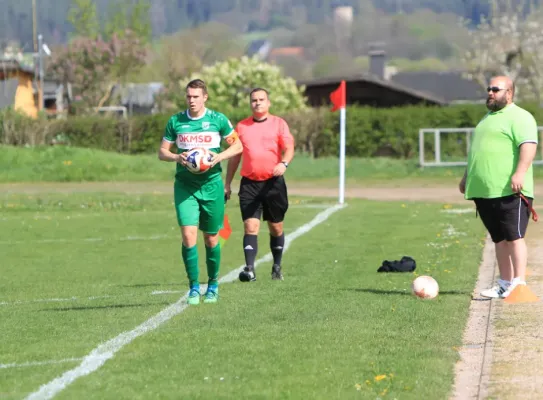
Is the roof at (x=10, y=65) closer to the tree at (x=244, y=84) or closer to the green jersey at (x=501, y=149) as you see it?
the tree at (x=244, y=84)

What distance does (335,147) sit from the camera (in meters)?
44.7

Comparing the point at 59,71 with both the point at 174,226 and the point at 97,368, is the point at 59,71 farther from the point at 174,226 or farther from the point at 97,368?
the point at 97,368

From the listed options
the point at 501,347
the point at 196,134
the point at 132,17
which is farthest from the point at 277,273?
the point at 132,17

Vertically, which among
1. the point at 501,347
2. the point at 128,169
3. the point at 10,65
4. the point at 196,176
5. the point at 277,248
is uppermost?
the point at 196,176

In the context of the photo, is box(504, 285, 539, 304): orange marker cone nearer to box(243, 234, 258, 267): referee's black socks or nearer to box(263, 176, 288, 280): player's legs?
box(263, 176, 288, 280): player's legs

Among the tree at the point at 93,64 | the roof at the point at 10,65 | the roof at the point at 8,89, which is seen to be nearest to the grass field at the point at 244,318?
the roof at the point at 8,89

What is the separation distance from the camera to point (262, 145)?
12.6m

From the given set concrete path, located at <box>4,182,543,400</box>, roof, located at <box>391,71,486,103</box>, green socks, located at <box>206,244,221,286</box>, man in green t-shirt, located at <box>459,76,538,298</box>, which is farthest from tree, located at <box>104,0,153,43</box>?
man in green t-shirt, located at <box>459,76,538,298</box>

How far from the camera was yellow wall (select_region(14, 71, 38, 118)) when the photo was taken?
6281 centimetres

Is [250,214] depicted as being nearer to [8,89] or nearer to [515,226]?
[515,226]

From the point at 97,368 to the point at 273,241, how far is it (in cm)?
558

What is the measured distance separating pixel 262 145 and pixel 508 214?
3.09 metres

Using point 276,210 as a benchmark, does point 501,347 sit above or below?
below

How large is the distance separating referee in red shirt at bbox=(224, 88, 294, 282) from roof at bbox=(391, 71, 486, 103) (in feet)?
281
